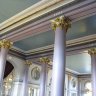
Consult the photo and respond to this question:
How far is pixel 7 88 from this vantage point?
44.0ft

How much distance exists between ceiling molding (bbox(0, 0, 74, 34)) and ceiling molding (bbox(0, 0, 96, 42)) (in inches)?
9.3

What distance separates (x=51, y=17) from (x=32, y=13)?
107 centimetres

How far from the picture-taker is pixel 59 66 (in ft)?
21.8

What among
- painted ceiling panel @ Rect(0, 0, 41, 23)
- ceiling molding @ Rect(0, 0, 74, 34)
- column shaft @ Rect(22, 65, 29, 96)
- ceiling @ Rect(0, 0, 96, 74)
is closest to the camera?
ceiling molding @ Rect(0, 0, 74, 34)

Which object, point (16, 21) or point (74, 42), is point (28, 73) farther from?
point (16, 21)

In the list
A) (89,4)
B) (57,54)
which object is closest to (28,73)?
(57,54)

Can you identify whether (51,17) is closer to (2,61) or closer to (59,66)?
(59,66)

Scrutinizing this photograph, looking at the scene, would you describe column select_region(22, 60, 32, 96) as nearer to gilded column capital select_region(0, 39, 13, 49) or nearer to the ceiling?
the ceiling

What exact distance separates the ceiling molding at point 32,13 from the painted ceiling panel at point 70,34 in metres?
1.90

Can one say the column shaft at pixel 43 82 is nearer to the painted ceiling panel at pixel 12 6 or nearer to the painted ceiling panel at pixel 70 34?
the painted ceiling panel at pixel 70 34

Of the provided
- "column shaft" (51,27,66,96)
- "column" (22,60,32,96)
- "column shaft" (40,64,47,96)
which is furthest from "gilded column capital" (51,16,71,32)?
"column" (22,60,32,96)

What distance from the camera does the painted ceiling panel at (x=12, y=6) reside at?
24.7 feet

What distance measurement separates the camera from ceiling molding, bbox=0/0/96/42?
21.4 ft

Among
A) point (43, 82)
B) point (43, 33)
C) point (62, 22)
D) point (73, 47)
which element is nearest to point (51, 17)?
point (62, 22)
